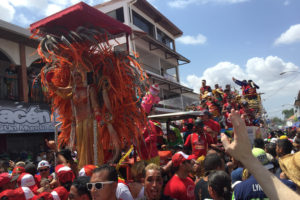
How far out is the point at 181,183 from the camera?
3.17 m

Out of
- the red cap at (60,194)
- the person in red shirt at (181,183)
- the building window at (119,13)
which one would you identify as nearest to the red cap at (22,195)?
the red cap at (60,194)

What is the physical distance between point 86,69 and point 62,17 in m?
0.82

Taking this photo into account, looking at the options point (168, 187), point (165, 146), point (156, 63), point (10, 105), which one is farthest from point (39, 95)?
point (156, 63)

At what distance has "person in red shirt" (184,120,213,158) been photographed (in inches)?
206

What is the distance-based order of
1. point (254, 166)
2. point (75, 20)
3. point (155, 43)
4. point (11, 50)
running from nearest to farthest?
point (254, 166) < point (75, 20) < point (11, 50) < point (155, 43)

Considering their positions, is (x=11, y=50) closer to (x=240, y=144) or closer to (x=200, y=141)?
→ (x=200, y=141)

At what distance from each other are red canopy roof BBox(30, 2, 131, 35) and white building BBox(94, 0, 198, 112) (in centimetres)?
1423

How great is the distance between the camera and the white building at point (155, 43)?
70.4ft

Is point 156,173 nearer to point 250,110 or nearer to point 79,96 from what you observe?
point 79,96

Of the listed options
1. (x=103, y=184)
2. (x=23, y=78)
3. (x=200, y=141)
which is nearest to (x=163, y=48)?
(x=23, y=78)

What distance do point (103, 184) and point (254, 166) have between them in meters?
1.32

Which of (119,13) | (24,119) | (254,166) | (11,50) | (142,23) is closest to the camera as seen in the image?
(254,166)

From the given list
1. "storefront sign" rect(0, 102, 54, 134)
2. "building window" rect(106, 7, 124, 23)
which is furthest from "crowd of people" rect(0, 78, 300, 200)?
"building window" rect(106, 7, 124, 23)

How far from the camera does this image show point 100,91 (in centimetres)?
400
